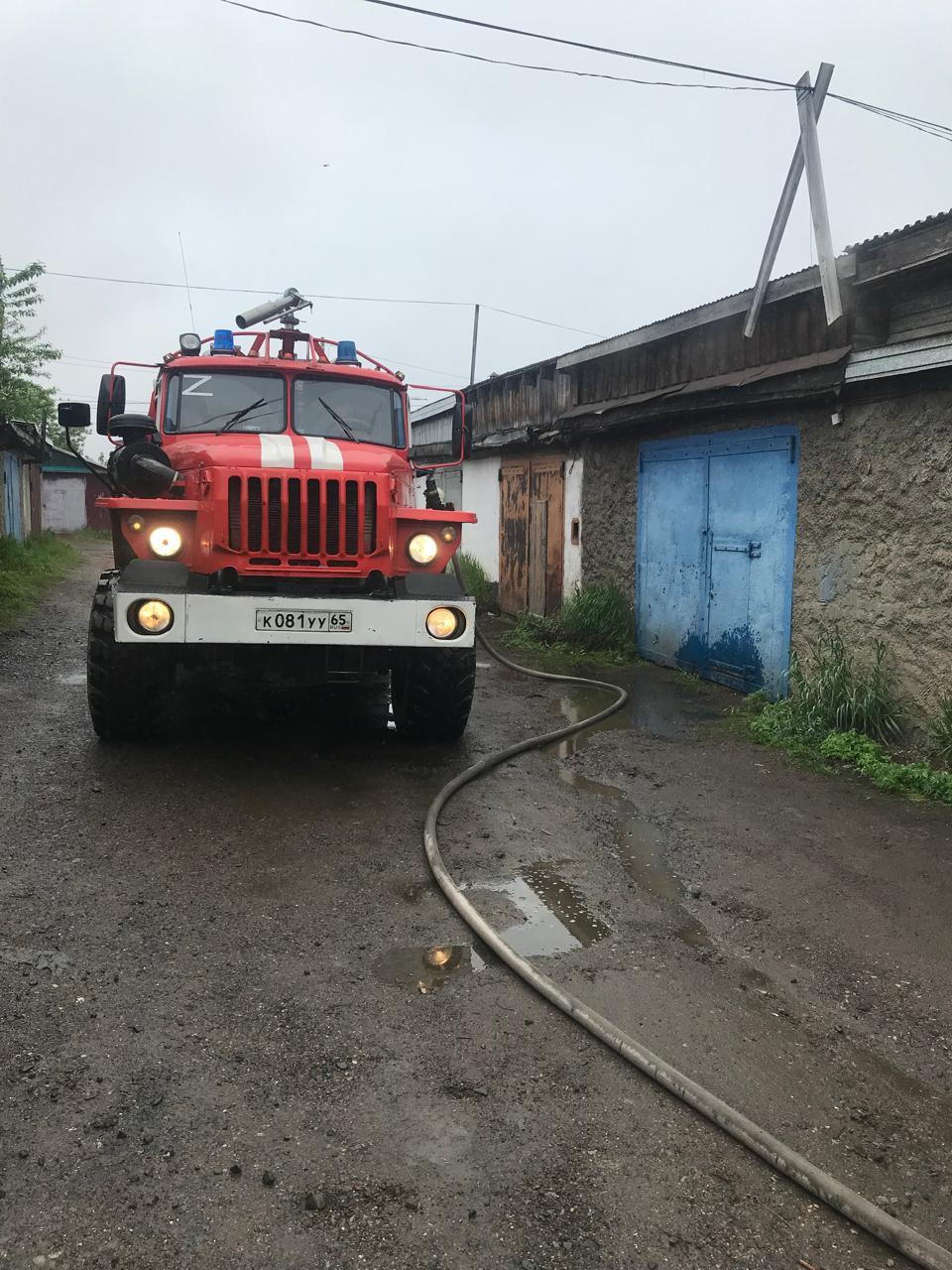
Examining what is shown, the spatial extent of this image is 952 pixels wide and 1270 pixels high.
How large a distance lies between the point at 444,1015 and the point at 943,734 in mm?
Result: 4086

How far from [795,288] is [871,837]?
4.38 meters

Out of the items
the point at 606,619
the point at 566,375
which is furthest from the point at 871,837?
the point at 566,375

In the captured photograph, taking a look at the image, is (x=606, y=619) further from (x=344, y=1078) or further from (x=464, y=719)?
(x=344, y=1078)

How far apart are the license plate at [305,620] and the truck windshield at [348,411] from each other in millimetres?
1550

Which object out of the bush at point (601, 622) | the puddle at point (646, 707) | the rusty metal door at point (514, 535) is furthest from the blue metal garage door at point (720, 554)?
the rusty metal door at point (514, 535)

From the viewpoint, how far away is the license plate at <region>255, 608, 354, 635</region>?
514cm

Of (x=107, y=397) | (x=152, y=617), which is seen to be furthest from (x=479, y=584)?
(x=152, y=617)

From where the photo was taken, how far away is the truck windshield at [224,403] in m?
6.12

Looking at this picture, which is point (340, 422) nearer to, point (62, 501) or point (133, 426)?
point (133, 426)

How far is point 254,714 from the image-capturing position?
271 inches

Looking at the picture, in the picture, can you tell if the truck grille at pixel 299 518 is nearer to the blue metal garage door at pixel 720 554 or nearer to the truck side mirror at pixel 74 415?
the truck side mirror at pixel 74 415

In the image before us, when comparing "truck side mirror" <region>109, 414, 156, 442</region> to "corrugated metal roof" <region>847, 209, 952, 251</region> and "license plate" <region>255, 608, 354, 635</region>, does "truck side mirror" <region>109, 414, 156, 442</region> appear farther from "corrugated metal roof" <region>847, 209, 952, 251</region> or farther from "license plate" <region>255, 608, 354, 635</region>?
"corrugated metal roof" <region>847, 209, 952, 251</region>

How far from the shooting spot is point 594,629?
10258 millimetres

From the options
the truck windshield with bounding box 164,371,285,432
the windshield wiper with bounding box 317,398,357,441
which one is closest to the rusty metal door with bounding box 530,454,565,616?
the windshield wiper with bounding box 317,398,357,441
